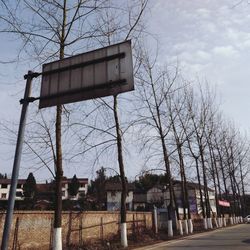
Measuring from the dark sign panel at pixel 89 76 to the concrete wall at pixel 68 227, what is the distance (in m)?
7.85

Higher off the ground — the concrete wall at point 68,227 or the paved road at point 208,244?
the concrete wall at point 68,227

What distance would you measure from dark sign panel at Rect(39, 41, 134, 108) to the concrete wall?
309 inches

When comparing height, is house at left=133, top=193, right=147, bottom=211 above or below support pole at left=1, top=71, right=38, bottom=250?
above

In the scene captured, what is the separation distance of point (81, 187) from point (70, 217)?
78.0 meters

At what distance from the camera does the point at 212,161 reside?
44781mm

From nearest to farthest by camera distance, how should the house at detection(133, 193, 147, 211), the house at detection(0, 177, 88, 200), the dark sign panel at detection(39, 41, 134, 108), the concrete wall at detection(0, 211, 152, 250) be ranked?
the dark sign panel at detection(39, 41, 134, 108) → the concrete wall at detection(0, 211, 152, 250) → the house at detection(0, 177, 88, 200) → the house at detection(133, 193, 147, 211)

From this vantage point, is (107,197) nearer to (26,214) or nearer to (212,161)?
(212,161)

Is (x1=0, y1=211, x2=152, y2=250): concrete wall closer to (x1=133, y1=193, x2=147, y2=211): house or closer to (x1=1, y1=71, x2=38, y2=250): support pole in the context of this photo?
(x1=1, y1=71, x2=38, y2=250): support pole

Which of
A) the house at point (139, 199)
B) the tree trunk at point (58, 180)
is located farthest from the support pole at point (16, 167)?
the house at point (139, 199)

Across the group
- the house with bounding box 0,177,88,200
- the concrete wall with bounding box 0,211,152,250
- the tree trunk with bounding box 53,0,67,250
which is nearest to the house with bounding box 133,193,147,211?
the house with bounding box 0,177,88,200

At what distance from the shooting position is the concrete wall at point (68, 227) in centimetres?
1463

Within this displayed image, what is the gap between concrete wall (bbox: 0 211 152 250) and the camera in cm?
1463

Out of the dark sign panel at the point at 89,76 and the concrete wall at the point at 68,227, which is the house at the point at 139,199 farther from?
the dark sign panel at the point at 89,76

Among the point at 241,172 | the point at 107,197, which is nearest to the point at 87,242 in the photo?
the point at 241,172
